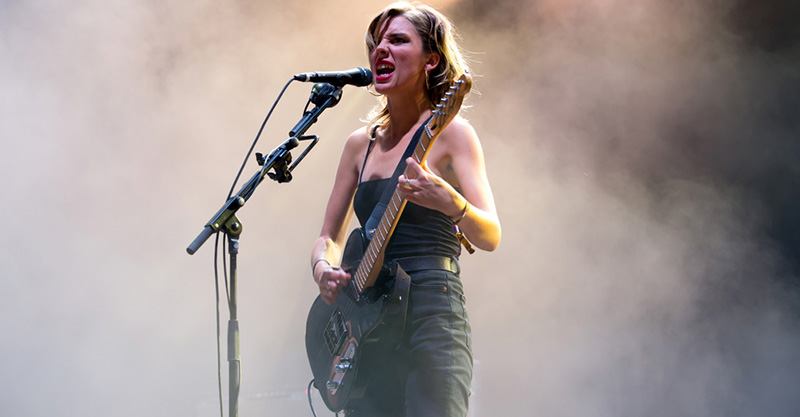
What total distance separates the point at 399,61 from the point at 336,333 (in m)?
0.81

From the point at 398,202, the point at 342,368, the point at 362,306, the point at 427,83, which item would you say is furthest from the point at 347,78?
the point at 342,368

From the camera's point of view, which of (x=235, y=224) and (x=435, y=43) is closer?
(x=235, y=224)

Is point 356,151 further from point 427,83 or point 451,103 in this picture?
point 451,103

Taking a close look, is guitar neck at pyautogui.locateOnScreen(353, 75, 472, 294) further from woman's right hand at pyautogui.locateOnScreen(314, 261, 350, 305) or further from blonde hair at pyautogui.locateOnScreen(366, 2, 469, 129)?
blonde hair at pyautogui.locateOnScreen(366, 2, 469, 129)

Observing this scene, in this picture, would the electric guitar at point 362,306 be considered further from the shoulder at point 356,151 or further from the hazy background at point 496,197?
the hazy background at point 496,197

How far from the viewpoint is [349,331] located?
5.54 ft

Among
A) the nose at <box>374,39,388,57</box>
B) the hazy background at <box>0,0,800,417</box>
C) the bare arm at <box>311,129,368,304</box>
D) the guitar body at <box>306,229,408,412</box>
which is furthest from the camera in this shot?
the hazy background at <box>0,0,800,417</box>

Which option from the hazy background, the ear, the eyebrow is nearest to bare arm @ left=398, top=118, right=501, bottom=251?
the ear

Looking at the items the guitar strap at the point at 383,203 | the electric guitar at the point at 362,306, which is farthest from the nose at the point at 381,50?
the electric guitar at the point at 362,306

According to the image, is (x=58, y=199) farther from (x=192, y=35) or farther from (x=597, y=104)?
(x=597, y=104)

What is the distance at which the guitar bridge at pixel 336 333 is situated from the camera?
1724 millimetres

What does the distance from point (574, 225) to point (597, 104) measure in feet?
2.85

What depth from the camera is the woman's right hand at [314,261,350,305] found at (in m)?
1.71

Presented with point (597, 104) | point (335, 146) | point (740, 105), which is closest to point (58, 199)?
point (335, 146)
